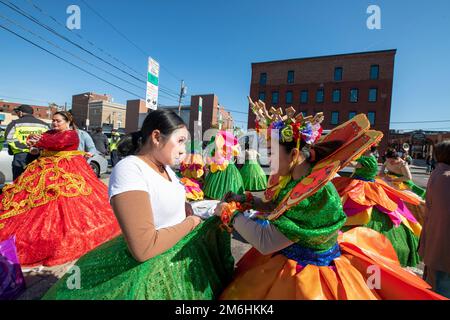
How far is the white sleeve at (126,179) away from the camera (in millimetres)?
1093

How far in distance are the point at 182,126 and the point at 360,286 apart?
1315 mm

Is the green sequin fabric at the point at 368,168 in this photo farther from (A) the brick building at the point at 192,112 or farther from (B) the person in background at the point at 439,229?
(A) the brick building at the point at 192,112

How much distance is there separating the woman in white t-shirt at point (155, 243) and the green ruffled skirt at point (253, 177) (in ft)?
21.3

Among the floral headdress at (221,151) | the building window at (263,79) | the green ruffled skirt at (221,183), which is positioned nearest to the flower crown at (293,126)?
the floral headdress at (221,151)

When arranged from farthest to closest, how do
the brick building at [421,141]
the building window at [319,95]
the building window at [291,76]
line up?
the brick building at [421,141]
the building window at [291,76]
the building window at [319,95]

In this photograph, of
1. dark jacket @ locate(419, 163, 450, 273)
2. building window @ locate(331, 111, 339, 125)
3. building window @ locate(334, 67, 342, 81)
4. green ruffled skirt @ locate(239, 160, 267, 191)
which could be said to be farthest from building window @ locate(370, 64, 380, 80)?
dark jacket @ locate(419, 163, 450, 273)

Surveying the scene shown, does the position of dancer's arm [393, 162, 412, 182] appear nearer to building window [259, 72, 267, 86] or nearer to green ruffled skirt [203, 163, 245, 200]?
green ruffled skirt [203, 163, 245, 200]

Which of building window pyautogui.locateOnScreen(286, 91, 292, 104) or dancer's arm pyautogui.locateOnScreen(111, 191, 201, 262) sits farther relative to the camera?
building window pyautogui.locateOnScreen(286, 91, 292, 104)

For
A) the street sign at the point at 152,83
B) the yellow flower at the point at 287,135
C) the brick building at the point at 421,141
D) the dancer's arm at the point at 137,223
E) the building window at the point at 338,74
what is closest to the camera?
the dancer's arm at the point at 137,223

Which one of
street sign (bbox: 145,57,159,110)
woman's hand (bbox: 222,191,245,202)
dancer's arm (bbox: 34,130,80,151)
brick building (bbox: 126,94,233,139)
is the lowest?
woman's hand (bbox: 222,191,245,202)

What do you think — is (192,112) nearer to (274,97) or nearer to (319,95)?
(274,97)

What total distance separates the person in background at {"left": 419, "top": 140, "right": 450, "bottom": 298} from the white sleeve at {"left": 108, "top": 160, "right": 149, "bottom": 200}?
2164 millimetres

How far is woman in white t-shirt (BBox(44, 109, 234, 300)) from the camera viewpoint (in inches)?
42.7
